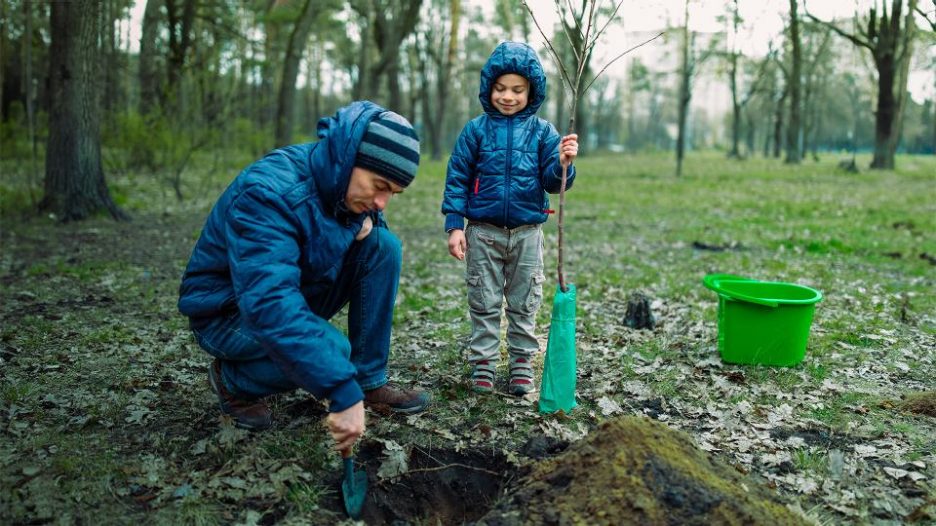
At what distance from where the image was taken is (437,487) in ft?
9.74

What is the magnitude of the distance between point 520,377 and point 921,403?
6.75ft

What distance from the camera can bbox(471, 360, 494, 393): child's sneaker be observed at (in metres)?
3.76

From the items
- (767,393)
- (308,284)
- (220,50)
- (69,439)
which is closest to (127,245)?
(220,50)

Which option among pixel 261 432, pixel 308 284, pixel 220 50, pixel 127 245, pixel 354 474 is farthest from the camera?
pixel 220 50

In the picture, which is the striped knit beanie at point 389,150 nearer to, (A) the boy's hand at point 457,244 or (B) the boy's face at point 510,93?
(A) the boy's hand at point 457,244

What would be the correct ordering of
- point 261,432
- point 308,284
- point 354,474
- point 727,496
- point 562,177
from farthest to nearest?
point 562,177, point 261,432, point 308,284, point 354,474, point 727,496

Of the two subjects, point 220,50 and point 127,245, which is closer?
point 127,245

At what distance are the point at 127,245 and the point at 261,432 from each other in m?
5.54

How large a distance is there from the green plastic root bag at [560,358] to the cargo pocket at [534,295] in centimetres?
35

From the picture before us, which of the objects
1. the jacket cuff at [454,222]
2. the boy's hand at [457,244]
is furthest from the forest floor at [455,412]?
the jacket cuff at [454,222]

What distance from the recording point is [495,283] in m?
3.83

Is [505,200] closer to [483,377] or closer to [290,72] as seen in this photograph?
[483,377]

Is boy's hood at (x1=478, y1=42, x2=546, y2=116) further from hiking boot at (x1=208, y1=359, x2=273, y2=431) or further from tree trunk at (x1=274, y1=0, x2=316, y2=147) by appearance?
tree trunk at (x1=274, y1=0, x2=316, y2=147)

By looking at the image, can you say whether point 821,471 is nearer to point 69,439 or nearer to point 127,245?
point 69,439
